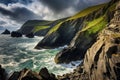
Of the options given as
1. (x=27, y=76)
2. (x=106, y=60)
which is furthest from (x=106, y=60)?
(x=27, y=76)

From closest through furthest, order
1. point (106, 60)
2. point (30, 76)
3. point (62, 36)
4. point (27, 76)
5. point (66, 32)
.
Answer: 1. point (106, 60)
2. point (27, 76)
3. point (30, 76)
4. point (62, 36)
5. point (66, 32)

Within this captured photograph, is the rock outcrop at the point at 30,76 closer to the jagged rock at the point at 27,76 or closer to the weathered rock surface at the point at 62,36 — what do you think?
the jagged rock at the point at 27,76

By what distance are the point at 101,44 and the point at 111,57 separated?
701cm

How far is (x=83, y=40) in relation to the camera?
92.1 m

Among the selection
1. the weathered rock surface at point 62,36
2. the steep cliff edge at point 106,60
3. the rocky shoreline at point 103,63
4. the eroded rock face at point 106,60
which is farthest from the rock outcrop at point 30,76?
the weathered rock surface at point 62,36

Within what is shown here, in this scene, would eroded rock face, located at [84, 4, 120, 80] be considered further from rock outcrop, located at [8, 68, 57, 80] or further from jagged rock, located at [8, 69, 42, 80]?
jagged rock, located at [8, 69, 42, 80]

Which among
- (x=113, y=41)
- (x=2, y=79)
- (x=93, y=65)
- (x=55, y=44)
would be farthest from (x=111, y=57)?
(x=55, y=44)

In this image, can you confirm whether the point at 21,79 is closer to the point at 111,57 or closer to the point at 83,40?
the point at 111,57

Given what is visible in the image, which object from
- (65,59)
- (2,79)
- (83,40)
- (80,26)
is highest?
(80,26)

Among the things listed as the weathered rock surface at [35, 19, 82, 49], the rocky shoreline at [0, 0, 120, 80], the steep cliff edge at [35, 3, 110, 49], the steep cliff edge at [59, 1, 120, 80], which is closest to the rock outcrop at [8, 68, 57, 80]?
the rocky shoreline at [0, 0, 120, 80]

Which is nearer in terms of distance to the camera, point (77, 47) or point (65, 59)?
point (65, 59)

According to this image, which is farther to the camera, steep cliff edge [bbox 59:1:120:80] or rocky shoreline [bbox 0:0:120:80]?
rocky shoreline [bbox 0:0:120:80]

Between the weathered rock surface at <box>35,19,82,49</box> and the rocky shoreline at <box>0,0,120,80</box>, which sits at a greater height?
the weathered rock surface at <box>35,19,82,49</box>

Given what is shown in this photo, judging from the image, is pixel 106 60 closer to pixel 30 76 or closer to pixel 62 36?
pixel 30 76
